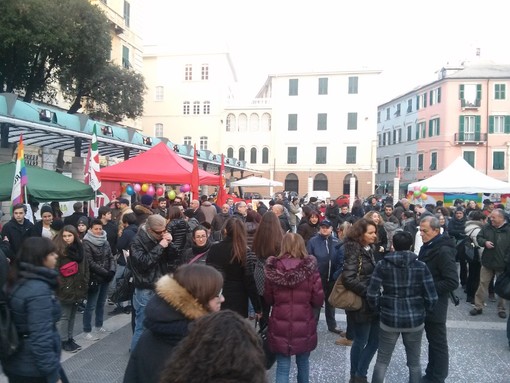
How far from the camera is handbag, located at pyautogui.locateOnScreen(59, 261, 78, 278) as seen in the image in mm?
4727

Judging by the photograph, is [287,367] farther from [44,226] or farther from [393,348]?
[44,226]

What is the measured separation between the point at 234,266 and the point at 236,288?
Result: 0.73 feet

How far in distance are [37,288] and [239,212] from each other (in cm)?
628

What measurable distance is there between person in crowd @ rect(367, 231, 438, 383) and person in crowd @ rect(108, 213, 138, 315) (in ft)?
10.7

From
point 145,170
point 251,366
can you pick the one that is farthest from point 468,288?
point 251,366

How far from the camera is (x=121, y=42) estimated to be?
2884 cm

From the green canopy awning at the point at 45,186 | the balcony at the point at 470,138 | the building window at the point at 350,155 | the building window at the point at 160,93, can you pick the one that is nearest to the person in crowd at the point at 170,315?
the green canopy awning at the point at 45,186

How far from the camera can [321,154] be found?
4362cm

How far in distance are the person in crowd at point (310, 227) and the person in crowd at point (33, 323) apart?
14.2 ft

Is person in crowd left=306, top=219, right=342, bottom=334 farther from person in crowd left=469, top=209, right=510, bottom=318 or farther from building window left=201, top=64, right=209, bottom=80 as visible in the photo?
building window left=201, top=64, right=209, bottom=80

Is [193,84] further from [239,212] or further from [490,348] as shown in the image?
[490,348]

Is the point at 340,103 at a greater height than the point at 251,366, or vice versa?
the point at 340,103

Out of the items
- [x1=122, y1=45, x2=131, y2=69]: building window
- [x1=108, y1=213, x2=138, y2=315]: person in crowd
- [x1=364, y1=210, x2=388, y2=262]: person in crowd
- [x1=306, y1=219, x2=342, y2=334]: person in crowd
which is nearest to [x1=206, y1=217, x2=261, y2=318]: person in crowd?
[x1=306, y1=219, x2=342, y2=334]: person in crowd

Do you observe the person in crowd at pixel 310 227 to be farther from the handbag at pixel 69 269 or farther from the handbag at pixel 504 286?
the handbag at pixel 69 269
